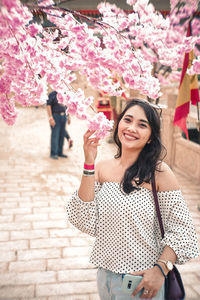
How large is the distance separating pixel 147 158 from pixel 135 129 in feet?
0.68

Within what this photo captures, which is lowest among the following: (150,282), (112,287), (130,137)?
(112,287)

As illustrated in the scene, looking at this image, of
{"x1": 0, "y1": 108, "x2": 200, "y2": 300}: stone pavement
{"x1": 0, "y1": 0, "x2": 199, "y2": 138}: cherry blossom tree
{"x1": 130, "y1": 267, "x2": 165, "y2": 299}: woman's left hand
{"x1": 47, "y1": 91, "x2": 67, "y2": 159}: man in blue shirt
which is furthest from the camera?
{"x1": 47, "y1": 91, "x2": 67, "y2": 159}: man in blue shirt

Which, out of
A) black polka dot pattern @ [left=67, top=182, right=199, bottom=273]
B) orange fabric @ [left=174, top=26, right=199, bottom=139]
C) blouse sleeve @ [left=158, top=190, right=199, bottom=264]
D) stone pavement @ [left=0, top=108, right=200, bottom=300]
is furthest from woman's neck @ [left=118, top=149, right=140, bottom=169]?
orange fabric @ [left=174, top=26, right=199, bottom=139]

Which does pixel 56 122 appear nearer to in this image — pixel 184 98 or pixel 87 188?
pixel 184 98

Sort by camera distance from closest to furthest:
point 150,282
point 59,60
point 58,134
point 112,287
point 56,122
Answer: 1. point 150,282
2. point 112,287
3. point 59,60
4. point 56,122
5. point 58,134

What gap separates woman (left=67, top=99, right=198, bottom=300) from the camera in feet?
6.16

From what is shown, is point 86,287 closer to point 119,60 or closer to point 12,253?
point 12,253

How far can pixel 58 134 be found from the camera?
26.1 feet

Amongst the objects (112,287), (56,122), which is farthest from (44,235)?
(56,122)

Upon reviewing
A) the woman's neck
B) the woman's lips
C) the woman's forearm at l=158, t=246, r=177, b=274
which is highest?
the woman's lips

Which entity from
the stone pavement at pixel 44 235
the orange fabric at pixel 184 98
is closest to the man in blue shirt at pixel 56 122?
the stone pavement at pixel 44 235

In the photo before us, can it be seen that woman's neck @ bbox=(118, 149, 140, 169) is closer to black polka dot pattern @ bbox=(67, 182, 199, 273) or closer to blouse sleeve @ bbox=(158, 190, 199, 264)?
black polka dot pattern @ bbox=(67, 182, 199, 273)

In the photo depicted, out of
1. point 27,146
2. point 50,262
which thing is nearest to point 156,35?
point 50,262

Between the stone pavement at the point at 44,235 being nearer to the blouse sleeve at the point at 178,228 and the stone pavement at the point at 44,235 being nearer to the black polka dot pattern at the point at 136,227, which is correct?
the black polka dot pattern at the point at 136,227
